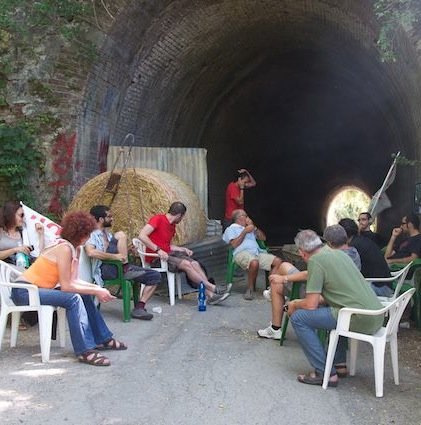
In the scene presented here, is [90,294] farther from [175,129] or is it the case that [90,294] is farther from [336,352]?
[175,129]

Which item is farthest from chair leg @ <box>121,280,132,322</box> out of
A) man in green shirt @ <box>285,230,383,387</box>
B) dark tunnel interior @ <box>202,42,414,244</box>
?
dark tunnel interior @ <box>202,42,414,244</box>

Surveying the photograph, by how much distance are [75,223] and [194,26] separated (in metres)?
7.32

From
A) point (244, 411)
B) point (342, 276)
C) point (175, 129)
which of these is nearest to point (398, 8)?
point (342, 276)

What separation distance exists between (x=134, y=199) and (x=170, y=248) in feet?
4.26

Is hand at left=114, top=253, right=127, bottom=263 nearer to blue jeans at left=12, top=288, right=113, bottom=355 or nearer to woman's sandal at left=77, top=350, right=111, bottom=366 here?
blue jeans at left=12, top=288, right=113, bottom=355

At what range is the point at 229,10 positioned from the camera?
11211mm

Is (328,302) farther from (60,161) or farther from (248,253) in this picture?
(60,161)

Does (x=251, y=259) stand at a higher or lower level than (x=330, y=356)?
higher

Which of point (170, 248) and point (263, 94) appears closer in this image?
point (170, 248)

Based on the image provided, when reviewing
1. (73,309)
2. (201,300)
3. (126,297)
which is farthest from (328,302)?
(201,300)

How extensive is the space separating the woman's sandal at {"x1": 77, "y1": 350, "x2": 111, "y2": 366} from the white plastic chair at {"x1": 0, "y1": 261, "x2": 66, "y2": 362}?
12.3 inches

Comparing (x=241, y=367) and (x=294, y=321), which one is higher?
(x=294, y=321)

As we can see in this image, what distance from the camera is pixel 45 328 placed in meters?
4.86

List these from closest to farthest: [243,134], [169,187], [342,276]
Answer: [342,276], [169,187], [243,134]
